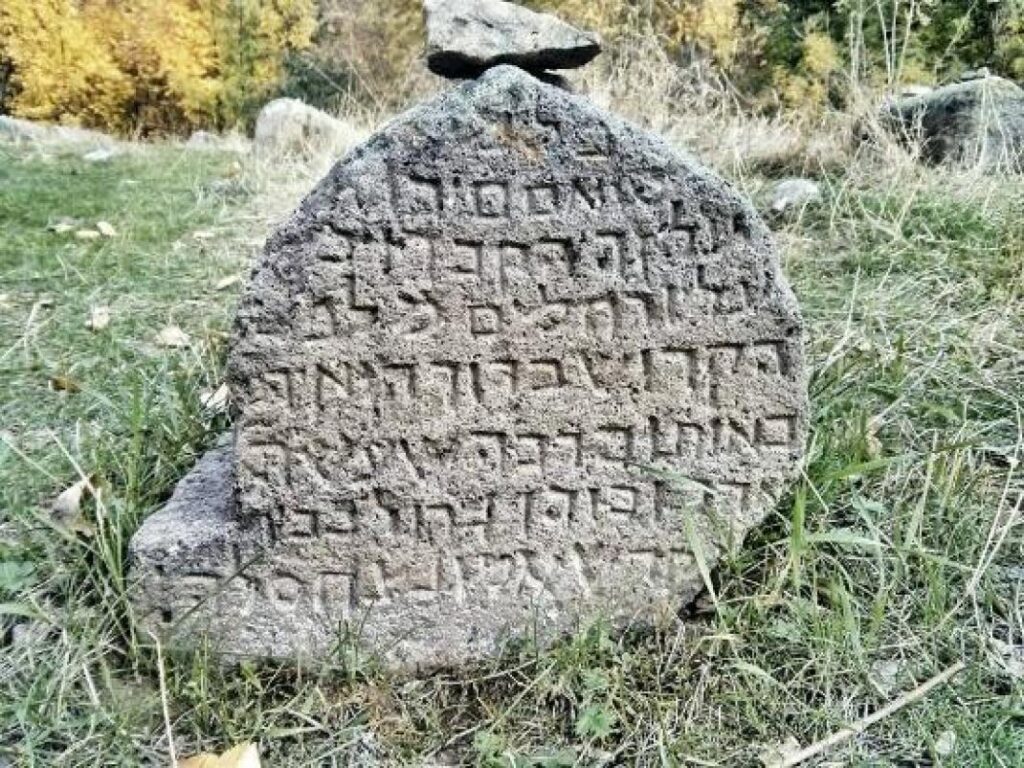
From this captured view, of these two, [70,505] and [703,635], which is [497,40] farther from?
[703,635]

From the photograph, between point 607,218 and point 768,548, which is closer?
point 607,218

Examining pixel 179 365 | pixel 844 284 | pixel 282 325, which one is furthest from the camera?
pixel 844 284

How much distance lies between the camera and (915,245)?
3111 mm

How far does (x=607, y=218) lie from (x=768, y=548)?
713mm

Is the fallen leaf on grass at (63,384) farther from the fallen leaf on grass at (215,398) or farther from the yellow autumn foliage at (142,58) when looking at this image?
the yellow autumn foliage at (142,58)

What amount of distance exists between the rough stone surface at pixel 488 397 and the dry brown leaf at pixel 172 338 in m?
1.31

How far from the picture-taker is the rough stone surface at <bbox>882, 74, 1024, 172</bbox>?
3799 mm

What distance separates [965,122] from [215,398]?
10.6 ft

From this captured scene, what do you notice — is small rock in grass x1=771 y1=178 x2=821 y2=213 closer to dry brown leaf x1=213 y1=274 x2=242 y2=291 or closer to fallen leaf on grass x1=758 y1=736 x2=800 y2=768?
dry brown leaf x1=213 y1=274 x2=242 y2=291

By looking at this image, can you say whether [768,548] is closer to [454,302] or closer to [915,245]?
[454,302]

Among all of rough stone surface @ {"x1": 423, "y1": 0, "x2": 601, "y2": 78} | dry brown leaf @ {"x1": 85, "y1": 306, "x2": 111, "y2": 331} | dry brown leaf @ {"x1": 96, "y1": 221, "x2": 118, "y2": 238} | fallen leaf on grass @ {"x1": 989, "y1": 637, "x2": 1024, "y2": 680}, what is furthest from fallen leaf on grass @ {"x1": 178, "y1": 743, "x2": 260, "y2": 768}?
dry brown leaf @ {"x1": 96, "y1": 221, "x2": 118, "y2": 238}

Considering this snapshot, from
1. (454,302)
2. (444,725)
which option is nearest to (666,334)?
(454,302)

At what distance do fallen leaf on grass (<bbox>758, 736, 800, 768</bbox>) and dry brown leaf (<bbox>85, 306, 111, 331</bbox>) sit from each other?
2.52 m

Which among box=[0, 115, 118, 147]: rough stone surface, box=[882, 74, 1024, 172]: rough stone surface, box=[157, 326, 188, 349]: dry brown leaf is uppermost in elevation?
box=[882, 74, 1024, 172]: rough stone surface
